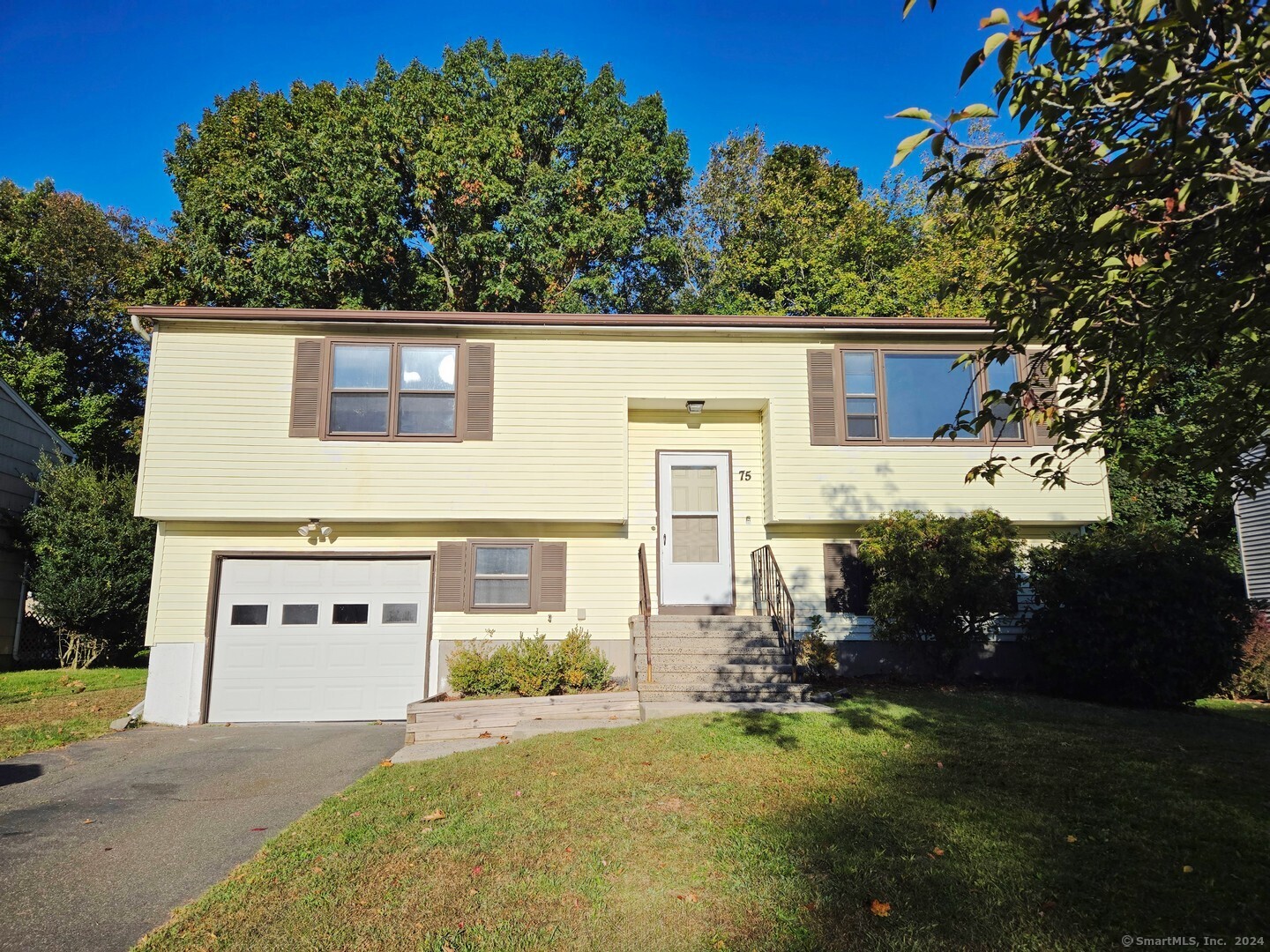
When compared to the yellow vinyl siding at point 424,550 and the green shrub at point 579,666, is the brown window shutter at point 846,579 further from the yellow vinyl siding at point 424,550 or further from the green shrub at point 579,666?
the green shrub at point 579,666

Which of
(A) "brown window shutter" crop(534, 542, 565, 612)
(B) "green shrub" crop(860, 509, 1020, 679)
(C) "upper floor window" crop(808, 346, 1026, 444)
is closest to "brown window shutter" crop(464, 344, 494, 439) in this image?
(A) "brown window shutter" crop(534, 542, 565, 612)

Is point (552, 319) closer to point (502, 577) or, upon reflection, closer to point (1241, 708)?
point (502, 577)

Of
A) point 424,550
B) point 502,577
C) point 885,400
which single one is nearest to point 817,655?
point 885,400

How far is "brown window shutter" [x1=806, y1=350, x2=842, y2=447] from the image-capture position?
11.2 metres

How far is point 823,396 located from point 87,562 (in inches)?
526

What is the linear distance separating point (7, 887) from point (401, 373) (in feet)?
25.1

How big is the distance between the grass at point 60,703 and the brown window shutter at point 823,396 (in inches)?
407

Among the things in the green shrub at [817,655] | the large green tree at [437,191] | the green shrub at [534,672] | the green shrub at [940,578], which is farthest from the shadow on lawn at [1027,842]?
the large green tree at [437,191]

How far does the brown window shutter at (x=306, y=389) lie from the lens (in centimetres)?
1072

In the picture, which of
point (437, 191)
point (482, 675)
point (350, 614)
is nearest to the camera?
point (482, 675)

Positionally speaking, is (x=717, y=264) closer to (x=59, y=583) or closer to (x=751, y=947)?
(x=59, y=583)

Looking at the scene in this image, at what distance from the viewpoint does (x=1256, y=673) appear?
11.3m

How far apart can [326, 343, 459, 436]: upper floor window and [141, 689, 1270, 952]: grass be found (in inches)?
212

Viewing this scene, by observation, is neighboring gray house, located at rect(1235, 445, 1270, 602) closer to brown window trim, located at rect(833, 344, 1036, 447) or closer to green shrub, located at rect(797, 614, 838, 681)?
brown window trim, located at rect(833, 344, 1036, 447)
